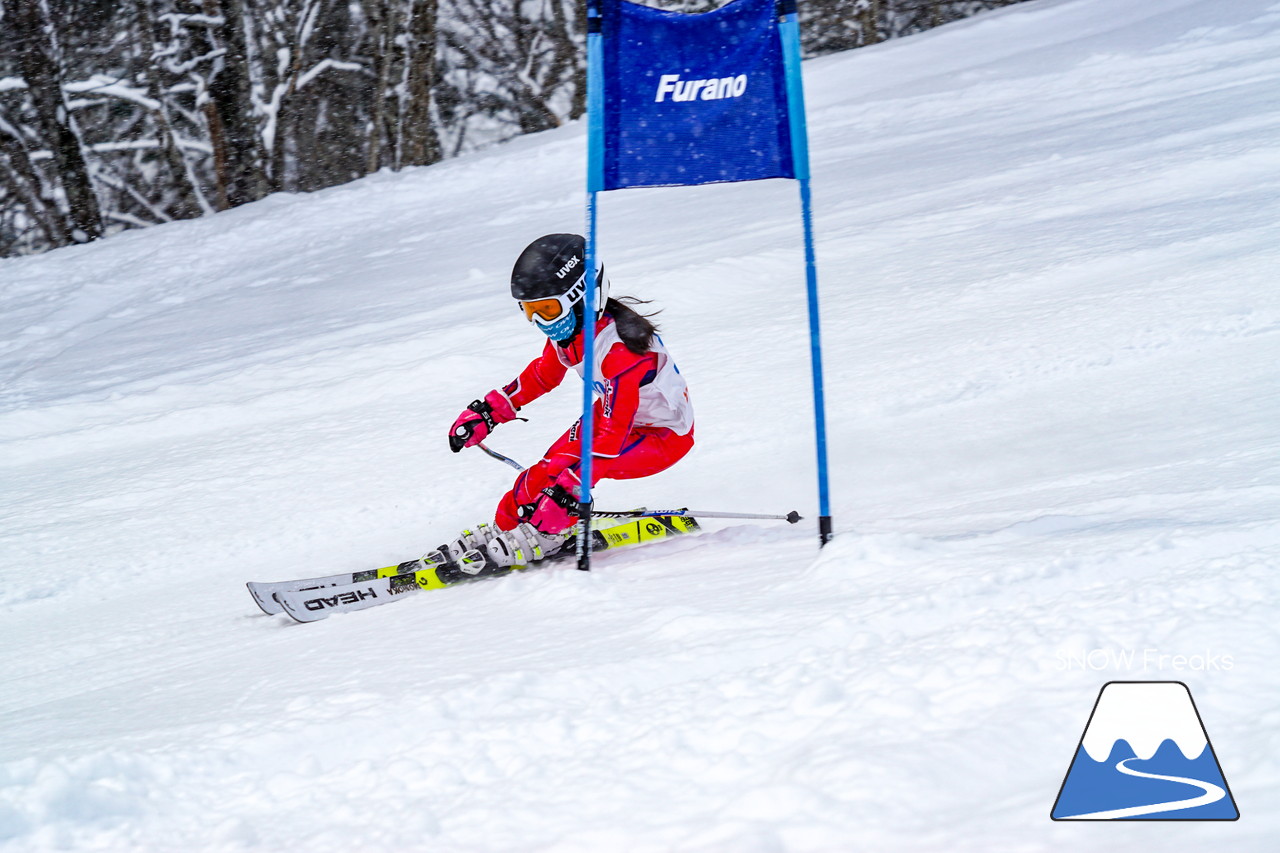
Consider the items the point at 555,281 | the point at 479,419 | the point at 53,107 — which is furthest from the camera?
the point at 53,107

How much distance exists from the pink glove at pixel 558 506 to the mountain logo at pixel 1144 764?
2.35m

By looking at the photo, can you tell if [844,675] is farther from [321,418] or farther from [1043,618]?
[321,418]

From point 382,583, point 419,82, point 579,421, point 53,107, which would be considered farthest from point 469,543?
point 419,82

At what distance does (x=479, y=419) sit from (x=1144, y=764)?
316cm

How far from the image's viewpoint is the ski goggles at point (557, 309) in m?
4.21

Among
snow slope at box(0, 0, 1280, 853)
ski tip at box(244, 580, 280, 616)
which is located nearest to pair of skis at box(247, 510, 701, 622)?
ski tip at box(244, 580, 280, 616)

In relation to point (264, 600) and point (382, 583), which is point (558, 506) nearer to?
point (382, 583)

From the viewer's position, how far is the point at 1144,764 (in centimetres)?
211

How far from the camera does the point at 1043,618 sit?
8.56 feet

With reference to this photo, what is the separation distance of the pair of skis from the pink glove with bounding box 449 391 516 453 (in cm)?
49

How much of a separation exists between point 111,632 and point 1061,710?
3.98 meters

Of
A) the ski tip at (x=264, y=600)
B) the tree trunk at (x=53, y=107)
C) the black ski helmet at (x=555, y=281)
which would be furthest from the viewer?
the tree trunk at (x=53, y=107)

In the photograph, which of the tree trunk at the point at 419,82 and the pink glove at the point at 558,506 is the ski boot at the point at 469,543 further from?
the tree trunk at the point at 419,82

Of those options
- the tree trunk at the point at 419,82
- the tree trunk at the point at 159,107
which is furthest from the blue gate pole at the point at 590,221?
the tree trunk at the point at 159,107
